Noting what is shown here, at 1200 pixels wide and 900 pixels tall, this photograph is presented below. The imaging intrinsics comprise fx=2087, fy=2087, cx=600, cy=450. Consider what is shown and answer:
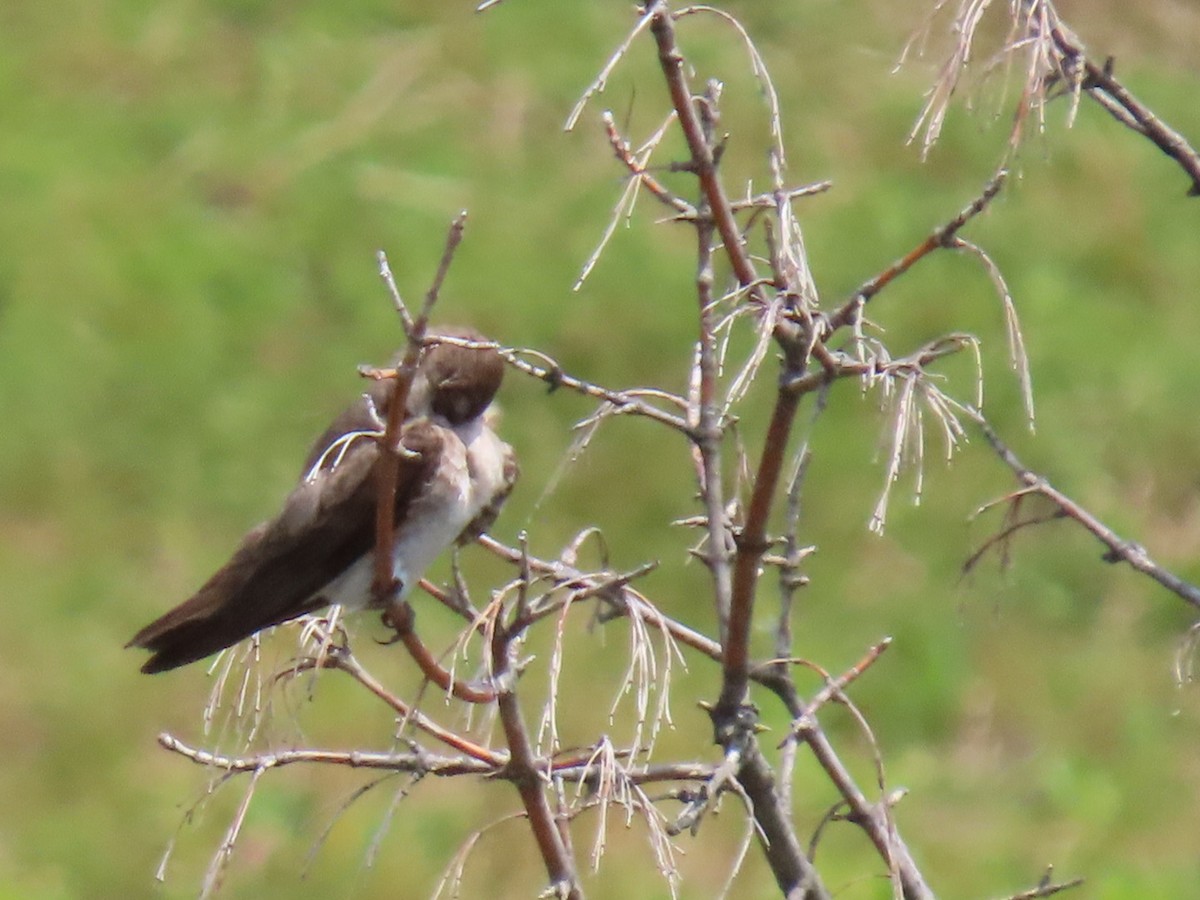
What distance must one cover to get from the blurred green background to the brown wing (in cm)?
187

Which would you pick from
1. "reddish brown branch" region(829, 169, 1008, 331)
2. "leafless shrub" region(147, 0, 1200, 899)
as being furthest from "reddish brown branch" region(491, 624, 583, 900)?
"reddish brown branch" region(829, 169, 1008, 331)

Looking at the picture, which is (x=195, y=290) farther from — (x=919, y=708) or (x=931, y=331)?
(x=919, y=708)

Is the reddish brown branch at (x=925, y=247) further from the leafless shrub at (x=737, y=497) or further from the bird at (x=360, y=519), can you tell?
the bird at (x=360, y=519)

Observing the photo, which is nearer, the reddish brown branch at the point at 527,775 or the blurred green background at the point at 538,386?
the reddish brown branch at the point at 527,775

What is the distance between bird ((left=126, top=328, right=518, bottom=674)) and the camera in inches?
140

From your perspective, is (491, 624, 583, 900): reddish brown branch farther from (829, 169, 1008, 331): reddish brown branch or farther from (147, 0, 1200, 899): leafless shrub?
(829, 169, 1008, 331): reddish brown branch

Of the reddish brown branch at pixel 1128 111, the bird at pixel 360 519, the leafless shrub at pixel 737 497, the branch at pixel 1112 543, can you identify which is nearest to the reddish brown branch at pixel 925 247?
the leafless shrub at pixel 737 497

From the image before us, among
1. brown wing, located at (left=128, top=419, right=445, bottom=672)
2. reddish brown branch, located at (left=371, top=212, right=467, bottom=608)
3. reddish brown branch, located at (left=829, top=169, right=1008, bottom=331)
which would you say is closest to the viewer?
reddish brown branch, located at (left=371, top=212, right=467, bottom=608)

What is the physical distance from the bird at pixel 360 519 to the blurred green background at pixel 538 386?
181cm

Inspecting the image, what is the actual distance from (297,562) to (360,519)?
14cm

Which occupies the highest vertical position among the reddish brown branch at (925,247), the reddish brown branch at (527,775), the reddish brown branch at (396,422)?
the reddish brown branch at (925,247)

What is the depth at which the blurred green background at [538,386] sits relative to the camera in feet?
21.0

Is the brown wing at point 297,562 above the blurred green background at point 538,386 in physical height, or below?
below

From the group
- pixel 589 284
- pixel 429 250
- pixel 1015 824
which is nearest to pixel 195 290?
pixel 429 250
